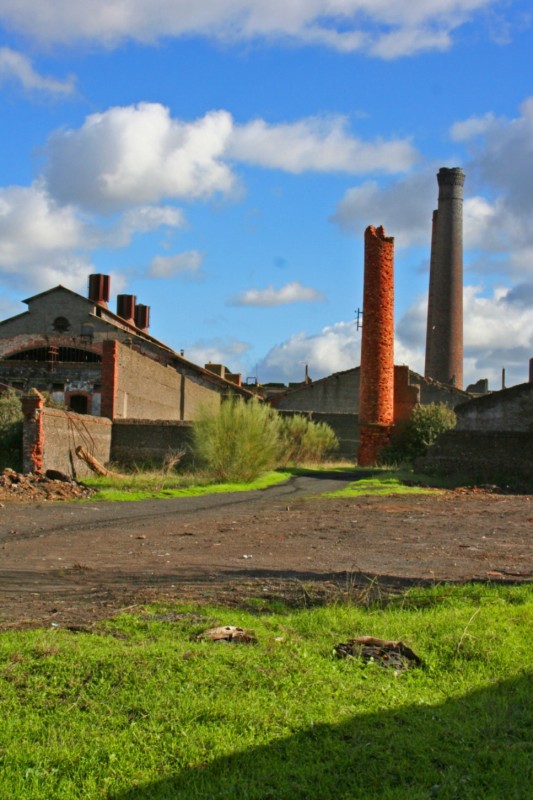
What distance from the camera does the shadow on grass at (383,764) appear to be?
377 cm

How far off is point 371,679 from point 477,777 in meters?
1.34

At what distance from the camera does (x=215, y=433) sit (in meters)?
27.1

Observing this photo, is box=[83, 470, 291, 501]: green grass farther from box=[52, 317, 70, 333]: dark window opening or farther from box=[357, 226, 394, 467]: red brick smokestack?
box=[52, 317, 70, 333]: dark window opening

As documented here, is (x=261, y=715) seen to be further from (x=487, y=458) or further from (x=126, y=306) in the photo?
(x=126, y=306)

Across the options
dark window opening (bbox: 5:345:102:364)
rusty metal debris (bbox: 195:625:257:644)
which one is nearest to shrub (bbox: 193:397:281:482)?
dark window opening (bbox: 5:345:102:364)

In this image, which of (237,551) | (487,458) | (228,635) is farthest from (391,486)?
(228,635)

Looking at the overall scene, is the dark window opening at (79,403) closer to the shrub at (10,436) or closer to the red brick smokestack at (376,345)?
the shrub at (10,436)

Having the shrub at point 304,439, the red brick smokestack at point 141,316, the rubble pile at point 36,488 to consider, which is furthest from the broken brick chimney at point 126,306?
the rubble pile at point 36,488

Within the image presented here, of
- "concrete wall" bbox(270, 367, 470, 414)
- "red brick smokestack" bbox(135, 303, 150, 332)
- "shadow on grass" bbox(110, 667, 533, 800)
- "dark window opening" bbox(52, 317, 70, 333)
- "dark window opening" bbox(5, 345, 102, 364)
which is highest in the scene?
"red brick smokestack" bbox(135, 303, 150, 332)

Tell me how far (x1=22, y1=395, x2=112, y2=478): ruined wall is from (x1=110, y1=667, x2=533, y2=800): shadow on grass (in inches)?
846

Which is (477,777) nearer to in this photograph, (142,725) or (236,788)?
(236,788)

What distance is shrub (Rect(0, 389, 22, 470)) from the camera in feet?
88.2

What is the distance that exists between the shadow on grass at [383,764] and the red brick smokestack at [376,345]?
31378 mm

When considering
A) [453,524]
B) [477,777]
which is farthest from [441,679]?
[453,524]
